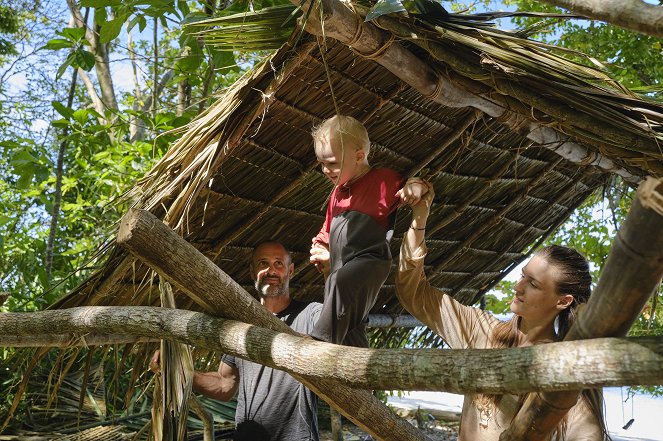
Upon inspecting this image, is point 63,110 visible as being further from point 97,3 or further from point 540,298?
point 540,298

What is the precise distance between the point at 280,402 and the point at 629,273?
5.02 feet

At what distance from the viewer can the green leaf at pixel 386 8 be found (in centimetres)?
174

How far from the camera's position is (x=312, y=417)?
2354 mm

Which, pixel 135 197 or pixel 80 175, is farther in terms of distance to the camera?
pixel 80 175

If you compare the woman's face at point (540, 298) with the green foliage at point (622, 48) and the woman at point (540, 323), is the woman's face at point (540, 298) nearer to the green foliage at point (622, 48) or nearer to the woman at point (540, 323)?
the woman at point (540, 323)

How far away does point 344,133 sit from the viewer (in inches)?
83.7

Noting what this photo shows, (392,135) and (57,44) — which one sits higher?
(57,44)

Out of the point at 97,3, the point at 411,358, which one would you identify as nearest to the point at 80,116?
the point at 97,3

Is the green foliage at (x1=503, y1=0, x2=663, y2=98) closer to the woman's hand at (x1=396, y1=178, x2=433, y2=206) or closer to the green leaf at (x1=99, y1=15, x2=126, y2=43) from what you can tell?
the green leaf at (x1=99, y1=15, x2=126, y2=43)

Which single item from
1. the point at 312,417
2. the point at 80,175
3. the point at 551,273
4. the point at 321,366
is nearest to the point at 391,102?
the point at 551,273

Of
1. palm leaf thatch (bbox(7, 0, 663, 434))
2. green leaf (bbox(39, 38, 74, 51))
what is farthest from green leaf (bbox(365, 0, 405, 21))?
green leaf (bbox(39, 38, 74, 51))

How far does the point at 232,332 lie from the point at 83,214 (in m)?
4.25

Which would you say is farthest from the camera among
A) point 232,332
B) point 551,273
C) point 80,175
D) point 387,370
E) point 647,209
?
point 80,175

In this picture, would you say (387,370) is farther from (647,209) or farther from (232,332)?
(647,209)
